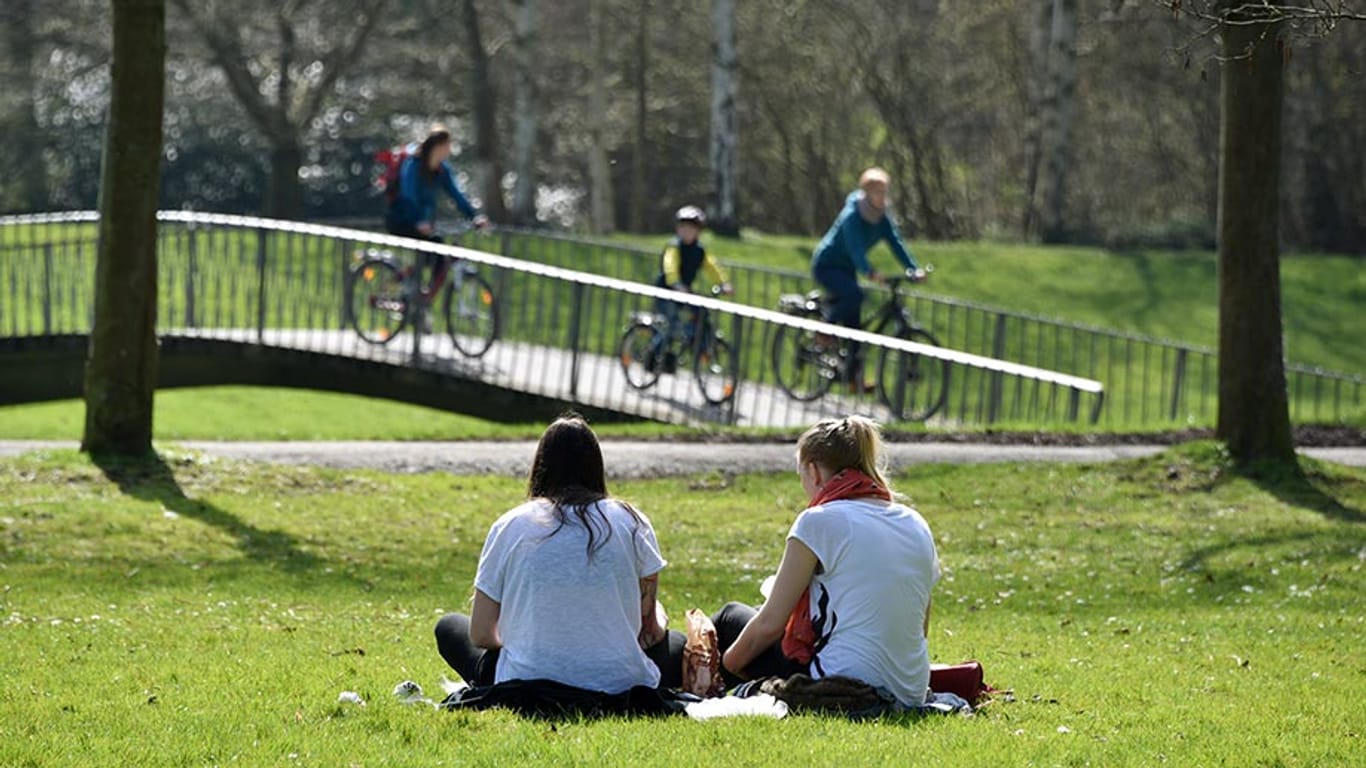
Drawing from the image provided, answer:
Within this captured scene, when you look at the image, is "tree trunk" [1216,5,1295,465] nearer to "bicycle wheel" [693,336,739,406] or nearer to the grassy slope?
"bicycle wheel" [693,336,739,406]

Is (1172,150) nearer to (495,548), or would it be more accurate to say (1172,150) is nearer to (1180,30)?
(1180,30)

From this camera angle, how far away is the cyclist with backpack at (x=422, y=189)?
20.2 metres

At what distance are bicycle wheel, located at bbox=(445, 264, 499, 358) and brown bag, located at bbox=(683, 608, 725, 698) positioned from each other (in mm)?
13006

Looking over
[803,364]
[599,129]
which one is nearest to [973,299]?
[803,364]

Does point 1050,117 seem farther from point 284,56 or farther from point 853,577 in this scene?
point 853,577

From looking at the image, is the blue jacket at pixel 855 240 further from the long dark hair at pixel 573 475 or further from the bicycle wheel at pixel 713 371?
the long dark hair at pixel 573 475

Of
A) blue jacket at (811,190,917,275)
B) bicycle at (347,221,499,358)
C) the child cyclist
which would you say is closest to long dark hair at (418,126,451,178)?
bicycle at (347,221,499,358)

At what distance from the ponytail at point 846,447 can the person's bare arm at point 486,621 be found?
1222 mm

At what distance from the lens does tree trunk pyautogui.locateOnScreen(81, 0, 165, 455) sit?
14.6 metres

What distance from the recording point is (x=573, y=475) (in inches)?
287

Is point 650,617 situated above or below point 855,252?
below

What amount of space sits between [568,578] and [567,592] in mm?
51

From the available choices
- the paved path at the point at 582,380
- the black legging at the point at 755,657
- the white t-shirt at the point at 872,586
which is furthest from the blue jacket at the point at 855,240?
the white t-shirt at the point at 872,586

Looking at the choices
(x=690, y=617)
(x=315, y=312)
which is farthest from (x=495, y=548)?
(x=315, y=312)
